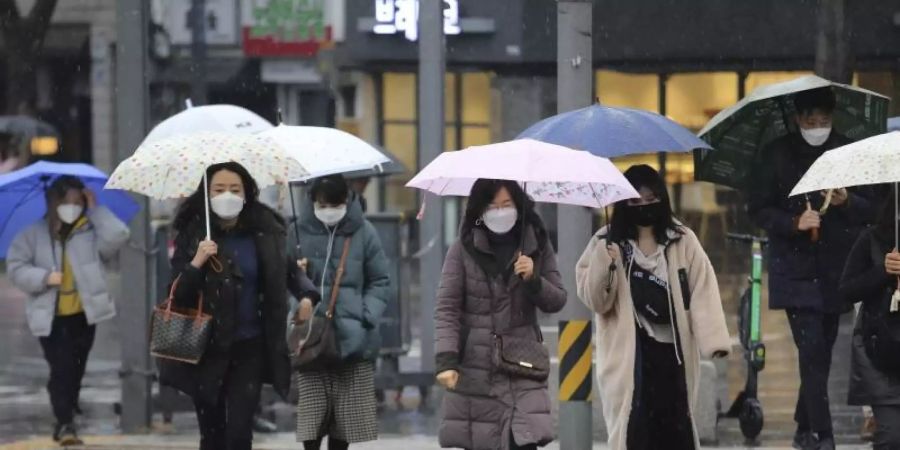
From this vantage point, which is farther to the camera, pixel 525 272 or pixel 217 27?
pixel 217 27

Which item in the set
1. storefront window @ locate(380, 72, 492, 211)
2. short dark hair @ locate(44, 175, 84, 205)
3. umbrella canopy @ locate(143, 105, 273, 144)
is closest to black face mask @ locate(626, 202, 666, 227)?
umbrella canopy @ locate(143, 105, 273, 144)

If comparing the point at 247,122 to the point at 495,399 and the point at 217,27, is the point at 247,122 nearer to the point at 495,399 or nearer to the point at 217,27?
the point at 495,399

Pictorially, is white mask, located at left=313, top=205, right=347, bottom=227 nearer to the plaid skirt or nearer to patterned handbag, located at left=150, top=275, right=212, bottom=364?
the plaid skirt

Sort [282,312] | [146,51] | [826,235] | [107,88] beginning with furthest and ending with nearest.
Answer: [107,88] < [146,51] < [826,235] < [282,312]

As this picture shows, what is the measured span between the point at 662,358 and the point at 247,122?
14.7 feet

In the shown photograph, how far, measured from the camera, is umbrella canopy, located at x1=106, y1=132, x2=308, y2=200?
829 centimetres

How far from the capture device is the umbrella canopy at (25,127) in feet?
85.6

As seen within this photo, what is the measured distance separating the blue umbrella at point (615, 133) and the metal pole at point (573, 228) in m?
0.66

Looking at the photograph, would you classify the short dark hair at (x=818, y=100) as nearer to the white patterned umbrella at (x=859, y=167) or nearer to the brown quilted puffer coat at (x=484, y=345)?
the white patterned umbrella at (x=859, y=167)

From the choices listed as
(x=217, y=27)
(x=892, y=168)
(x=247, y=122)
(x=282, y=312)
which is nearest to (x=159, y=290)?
(x=247, y=122)

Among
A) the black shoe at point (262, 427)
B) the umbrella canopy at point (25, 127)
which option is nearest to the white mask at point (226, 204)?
the black shoe at point (262, 427)

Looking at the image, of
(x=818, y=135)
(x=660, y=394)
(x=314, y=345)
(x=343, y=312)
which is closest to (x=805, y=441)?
(x=818, y=135)

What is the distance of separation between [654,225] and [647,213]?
6 centimetres

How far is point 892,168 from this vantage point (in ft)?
24.9
